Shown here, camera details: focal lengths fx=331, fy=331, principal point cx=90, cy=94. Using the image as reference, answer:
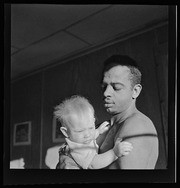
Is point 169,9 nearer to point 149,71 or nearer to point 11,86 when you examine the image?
point 149,71

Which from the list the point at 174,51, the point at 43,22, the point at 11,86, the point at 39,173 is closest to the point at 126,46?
the point at 174,51

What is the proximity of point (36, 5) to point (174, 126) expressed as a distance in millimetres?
1354

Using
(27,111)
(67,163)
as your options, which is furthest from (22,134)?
(67,163)

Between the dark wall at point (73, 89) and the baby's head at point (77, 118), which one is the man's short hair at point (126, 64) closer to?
the dark wall at point (73, 89)

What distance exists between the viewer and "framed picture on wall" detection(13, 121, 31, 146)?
2.44 m

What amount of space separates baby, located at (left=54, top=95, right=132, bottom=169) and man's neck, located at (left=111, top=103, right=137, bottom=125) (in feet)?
0.25

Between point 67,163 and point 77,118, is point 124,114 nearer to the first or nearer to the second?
point 77,118

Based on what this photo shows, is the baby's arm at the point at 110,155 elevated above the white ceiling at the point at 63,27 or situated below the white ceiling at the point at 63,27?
below

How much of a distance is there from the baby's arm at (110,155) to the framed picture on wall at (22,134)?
0.51 metres

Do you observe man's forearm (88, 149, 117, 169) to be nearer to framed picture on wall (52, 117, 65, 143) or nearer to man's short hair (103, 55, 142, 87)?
framed picture on wall (52, 117, 65, 143)

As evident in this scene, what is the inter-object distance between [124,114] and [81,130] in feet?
1.10

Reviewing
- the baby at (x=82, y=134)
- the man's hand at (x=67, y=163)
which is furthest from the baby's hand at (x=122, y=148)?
the man's hand at (x=67, y=163)

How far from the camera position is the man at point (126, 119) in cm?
237

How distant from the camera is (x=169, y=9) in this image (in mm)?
2471
